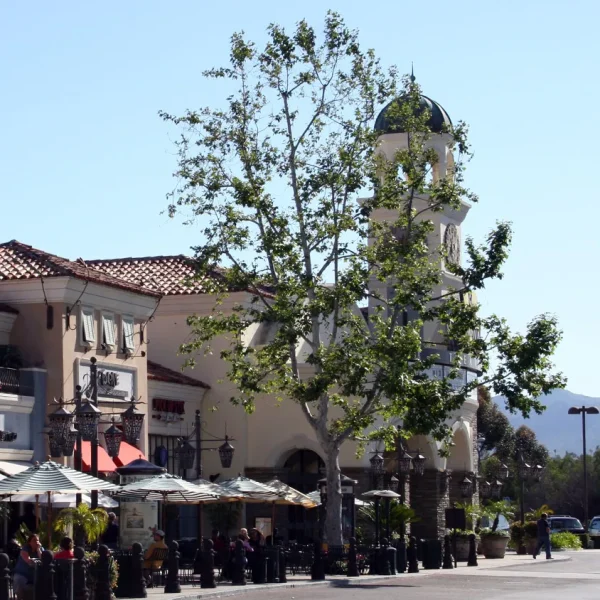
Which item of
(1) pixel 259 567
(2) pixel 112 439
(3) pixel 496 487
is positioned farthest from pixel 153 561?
(3) pixel 496 487

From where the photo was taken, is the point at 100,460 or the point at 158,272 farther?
the point at 158,272

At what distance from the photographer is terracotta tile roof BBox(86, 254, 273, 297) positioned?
47.0 meters

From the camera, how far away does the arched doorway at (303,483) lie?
47.4 meters

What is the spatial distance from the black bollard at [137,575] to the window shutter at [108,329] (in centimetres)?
1485

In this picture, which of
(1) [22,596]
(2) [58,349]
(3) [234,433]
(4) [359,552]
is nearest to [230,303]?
(3) [234,433]

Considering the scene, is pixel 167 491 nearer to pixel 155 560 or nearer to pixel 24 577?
pixel 155 560

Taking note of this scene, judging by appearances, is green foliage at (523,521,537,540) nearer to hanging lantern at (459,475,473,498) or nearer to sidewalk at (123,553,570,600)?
hanging lantern at (459,475,473,498)

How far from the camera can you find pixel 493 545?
4659cm

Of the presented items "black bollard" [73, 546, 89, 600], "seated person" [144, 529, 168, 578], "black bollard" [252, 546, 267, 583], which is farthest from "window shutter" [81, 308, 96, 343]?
"black bollard" [73, 546, 89, 600]

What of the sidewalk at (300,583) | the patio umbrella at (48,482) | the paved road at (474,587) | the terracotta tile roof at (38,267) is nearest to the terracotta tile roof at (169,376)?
the terracotta tile roof at (38,267)

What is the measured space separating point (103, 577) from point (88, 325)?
16.1m

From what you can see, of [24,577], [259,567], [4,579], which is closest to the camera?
[4,579]

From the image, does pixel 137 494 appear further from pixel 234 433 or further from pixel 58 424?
pixel 234 433

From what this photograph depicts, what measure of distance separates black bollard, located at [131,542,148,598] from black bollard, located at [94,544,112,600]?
1662 millimetres
